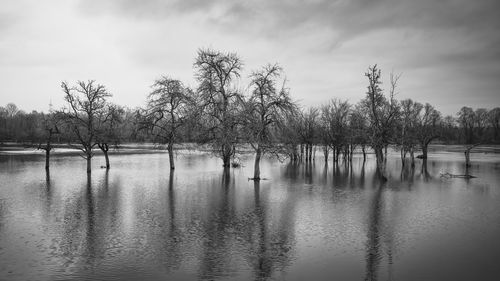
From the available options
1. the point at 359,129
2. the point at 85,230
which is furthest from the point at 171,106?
the point at 85,230

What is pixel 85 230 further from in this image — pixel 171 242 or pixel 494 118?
pixel 494 118

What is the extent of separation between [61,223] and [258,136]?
64.2 feet

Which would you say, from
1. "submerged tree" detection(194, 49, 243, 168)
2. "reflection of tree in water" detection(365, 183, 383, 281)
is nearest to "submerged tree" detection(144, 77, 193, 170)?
"submerged tree" detection(194, 49, 243, 168)

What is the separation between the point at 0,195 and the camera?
2698 cm

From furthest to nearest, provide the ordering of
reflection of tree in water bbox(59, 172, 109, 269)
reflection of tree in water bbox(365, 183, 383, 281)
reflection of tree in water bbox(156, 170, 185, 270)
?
1. reflection of tree in water bbox(59, 172, 109, 269)
2. reflection of tree in water bbox(156, 170, 185, 270)
3. reflection of tree in water bbox(365, 183, 383, 281)

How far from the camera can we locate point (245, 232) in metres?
18.3

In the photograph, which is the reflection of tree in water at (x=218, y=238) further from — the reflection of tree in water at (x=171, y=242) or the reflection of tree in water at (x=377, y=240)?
the reflection of tree in water at (x=377, y=240)

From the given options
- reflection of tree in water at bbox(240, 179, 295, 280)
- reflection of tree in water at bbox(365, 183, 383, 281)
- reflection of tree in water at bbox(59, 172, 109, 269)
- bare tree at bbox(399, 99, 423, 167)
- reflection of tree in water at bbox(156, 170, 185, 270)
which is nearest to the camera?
reflection of tree in water at bbox(365, 183, 383, 281)

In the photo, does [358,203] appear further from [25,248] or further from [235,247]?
[25,248]

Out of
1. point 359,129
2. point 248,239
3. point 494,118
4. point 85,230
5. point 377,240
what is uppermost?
point 494,118

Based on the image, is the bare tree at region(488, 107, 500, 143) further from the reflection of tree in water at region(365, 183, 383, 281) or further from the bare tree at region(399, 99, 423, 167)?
the reflection of tree in water at region(365, 183, 383, 281)

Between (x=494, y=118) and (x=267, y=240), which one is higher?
(x=494, y=118)

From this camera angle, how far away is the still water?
13.4 meters

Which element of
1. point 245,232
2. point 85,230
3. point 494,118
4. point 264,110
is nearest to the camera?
point 85,230
